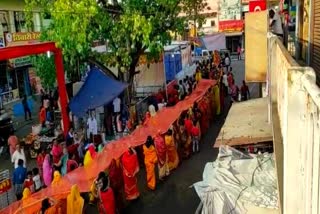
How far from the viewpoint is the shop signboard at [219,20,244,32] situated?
45.4 m

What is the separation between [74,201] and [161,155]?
11.6ft

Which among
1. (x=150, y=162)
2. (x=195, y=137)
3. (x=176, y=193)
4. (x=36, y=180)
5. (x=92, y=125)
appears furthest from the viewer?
(x=92, y=125)

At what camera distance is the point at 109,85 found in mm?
13539

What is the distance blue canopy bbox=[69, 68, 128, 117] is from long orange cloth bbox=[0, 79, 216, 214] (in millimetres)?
1699

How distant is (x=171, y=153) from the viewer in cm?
1140

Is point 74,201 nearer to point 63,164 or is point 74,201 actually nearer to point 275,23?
point 63,164

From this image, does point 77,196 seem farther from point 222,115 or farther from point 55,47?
point 222,115

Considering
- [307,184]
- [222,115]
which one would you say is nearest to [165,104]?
[222,115]

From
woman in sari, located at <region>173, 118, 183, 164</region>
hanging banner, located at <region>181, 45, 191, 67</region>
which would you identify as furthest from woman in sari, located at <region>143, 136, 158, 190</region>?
hanging banner, located at <region>181, 45, 191, 67</region>

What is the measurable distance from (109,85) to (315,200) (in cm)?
1209

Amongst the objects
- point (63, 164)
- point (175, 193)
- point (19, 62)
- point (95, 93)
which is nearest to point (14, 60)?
point (19, 62)

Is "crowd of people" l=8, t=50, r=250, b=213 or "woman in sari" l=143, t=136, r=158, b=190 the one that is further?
"woman in sari" l=143, t=136, r=158, b=190

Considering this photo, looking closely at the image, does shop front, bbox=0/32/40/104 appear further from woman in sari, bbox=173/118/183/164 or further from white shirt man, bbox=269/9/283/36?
white shirt man, bbox=269/9/283/36

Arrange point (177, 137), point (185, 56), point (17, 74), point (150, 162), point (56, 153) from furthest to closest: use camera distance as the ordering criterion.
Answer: point (185, 56)
point (17, 74)
point (177, 137)
point (56, 153)
point (150, 162)
